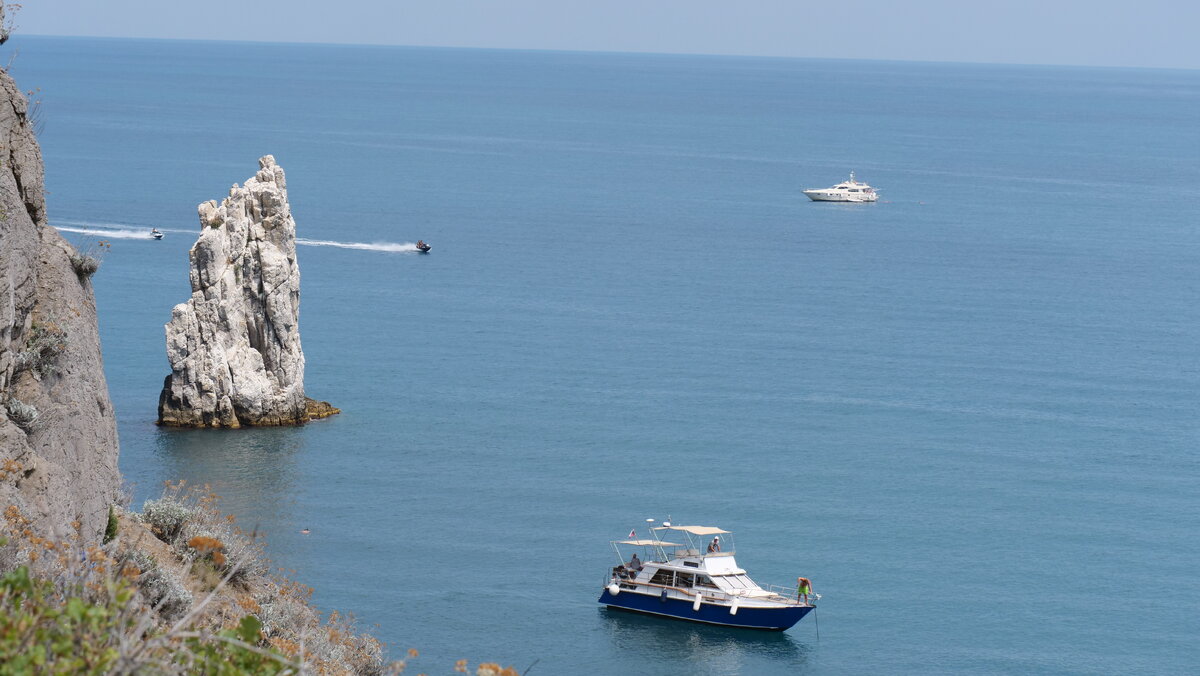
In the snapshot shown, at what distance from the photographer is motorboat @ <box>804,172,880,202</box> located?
476ft

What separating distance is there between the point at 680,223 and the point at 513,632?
276ft

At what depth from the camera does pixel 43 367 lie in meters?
20.9

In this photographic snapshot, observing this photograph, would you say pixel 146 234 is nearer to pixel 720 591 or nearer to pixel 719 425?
pixel 719 425

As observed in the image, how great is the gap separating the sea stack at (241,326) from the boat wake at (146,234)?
4043 cm

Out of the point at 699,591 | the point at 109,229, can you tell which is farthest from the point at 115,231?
the point at 699,591

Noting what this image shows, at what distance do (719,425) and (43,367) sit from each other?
158 feet

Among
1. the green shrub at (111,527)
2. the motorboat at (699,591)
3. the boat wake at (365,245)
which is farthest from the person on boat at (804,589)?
the boat wake at (365,245)

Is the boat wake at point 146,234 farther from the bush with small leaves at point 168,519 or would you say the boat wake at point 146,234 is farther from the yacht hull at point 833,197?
the bush with small leaves at point 168,519

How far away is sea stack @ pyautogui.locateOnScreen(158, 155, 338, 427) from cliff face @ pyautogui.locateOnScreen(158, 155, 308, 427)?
4cm

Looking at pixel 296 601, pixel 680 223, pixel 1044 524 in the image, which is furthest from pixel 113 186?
pixel 296 601

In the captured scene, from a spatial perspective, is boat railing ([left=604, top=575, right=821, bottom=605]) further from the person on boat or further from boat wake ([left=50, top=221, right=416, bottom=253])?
boat wake ([left=50, top=221, right=416, bottom=253])

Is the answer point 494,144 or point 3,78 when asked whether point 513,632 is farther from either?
point 494,144

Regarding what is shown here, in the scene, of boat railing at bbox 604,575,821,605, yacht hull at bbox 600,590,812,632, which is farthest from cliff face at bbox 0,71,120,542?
boat railing at bbox 604,575,821,605

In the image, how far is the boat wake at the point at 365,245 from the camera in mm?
107500
